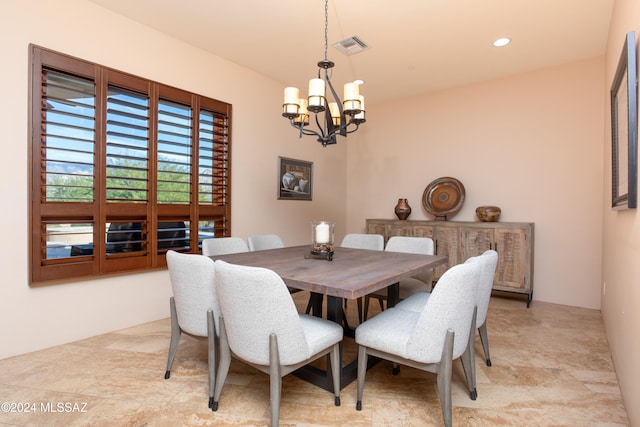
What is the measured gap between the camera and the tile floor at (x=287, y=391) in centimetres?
173

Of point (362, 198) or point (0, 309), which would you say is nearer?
point (0, 309)

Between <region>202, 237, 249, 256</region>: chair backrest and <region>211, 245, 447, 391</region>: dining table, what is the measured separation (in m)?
0.32

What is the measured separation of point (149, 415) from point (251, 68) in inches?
142

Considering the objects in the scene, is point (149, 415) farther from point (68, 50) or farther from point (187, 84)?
point (187, 84)

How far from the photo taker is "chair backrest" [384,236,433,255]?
9.71 feet

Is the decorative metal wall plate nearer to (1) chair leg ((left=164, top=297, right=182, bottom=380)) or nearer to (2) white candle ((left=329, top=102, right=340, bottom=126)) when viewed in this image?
(2) white candle ((left=329, top=102, right=340, bottom=126))

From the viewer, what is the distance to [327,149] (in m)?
5.26

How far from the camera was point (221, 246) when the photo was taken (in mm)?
2805

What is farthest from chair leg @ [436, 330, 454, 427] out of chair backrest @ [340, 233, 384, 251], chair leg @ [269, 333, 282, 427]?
chair backrest @ [340, 233, 384, 251]

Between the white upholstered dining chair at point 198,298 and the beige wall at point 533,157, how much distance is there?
A: 373 cm

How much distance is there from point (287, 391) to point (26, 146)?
2.51m

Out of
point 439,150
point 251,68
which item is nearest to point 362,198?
point 439,150

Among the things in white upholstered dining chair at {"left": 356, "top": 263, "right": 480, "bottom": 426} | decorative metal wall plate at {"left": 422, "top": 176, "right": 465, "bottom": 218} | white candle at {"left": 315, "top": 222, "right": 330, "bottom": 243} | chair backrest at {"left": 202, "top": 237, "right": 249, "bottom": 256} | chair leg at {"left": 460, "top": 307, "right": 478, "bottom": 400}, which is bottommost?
chair leg at {"left": 460, "top": 307, "right": 478, "bottom": 400}

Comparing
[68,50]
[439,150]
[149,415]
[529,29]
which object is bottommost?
[149,415]
